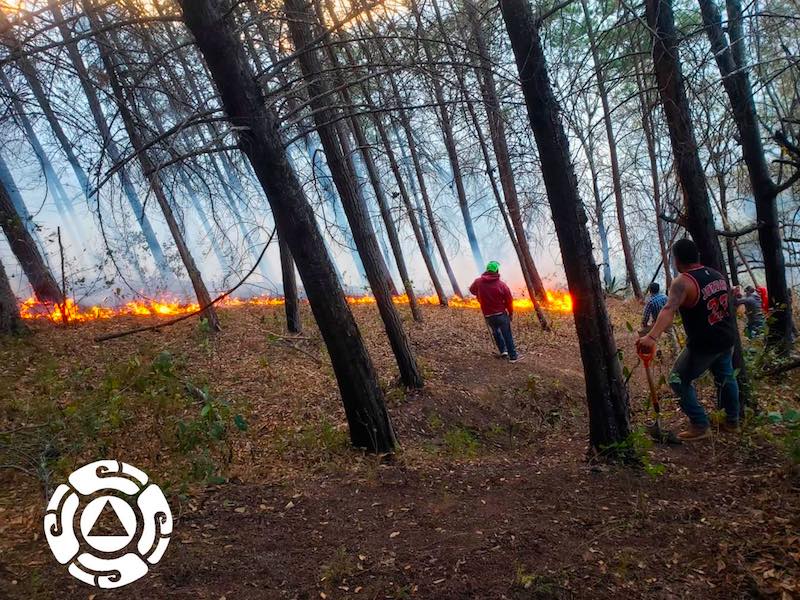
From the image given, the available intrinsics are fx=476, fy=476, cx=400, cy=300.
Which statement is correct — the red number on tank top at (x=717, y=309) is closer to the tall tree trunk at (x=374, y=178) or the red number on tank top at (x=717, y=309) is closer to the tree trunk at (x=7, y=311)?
the tall tree trunk at (x=374, y=178)

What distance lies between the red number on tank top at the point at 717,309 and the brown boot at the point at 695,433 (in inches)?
46.5

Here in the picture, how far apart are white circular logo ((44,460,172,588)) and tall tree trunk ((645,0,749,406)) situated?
5943mm

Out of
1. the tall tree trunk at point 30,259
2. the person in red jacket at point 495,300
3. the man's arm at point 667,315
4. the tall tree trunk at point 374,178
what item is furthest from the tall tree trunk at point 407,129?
the tall tree trunk at point 30,259

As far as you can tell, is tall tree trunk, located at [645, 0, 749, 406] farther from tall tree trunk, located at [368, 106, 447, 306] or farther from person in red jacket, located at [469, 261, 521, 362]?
tall tree trunk, located at [368, 106, 447, 306]

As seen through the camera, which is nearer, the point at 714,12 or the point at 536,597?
the point at 536,597

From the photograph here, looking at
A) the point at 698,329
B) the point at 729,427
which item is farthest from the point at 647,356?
the point at 729,427

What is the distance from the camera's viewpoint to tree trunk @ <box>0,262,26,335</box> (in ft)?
25.8

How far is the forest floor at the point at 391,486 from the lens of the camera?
299 cm

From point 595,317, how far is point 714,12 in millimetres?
4549

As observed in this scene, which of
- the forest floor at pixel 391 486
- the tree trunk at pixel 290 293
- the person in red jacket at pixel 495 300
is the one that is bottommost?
the forest floor at pixel 391 486

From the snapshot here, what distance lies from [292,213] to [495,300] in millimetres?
5357

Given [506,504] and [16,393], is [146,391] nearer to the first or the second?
[16,393]

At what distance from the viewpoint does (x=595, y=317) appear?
4.23m

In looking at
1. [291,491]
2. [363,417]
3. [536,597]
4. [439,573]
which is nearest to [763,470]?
[536,597]
